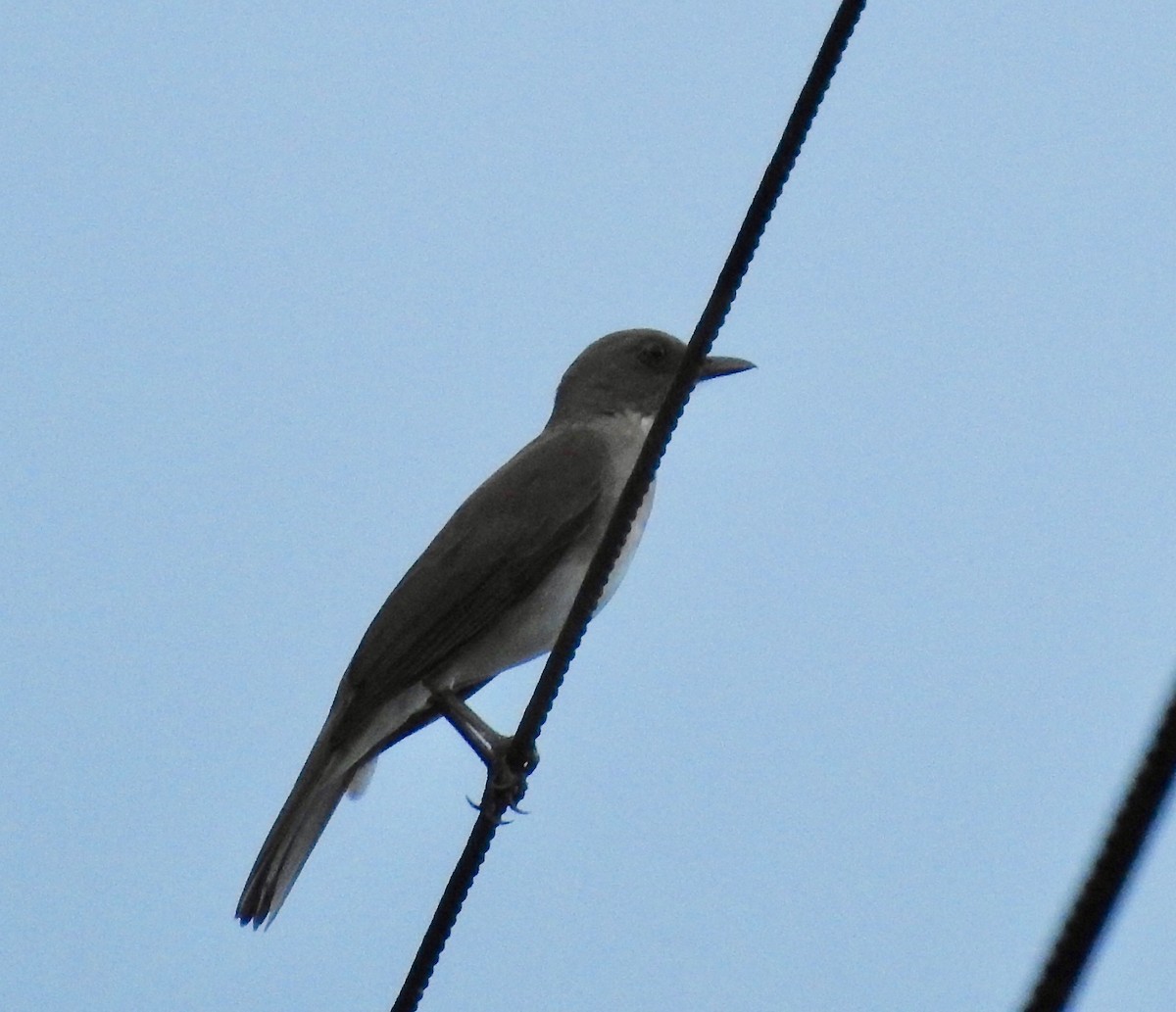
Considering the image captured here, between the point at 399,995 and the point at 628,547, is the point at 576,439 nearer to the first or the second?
the point at 628,547

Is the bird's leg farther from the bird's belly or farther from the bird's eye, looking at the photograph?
the bird's eye

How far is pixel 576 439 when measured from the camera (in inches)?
282

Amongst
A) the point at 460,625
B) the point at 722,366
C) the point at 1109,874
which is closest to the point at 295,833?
the point at 460,625

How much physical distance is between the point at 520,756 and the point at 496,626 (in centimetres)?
237

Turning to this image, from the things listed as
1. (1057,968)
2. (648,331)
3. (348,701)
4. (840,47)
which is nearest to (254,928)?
(348,701)

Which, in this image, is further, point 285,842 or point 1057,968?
point 285,842

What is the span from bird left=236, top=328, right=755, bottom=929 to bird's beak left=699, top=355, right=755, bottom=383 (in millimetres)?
573

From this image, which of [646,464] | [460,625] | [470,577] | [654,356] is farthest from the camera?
[654,356]

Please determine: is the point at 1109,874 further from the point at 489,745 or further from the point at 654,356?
the point at 654,356

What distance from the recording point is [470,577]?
21.0 ft

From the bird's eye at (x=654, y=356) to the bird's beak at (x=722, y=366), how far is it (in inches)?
15.1

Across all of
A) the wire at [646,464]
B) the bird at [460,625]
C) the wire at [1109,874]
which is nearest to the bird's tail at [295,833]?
the bird at [460,625]

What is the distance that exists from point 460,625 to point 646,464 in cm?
290

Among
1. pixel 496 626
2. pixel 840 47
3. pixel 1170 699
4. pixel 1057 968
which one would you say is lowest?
pixel 496 626
